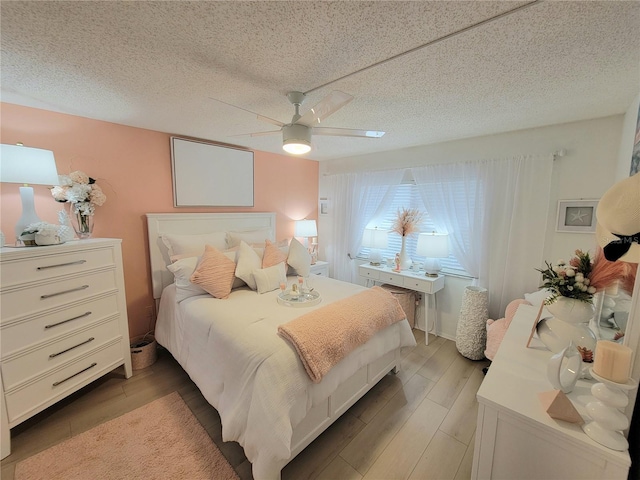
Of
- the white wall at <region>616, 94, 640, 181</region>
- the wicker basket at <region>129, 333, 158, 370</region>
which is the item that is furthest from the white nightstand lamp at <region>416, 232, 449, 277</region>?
the wicker basket at <region>129, 333, 158, 370</region>

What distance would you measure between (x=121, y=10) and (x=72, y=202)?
67.6 inches

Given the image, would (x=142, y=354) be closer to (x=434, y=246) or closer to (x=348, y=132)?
(x=348, y=132)

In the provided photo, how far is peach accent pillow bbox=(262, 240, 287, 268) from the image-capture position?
2608 mm

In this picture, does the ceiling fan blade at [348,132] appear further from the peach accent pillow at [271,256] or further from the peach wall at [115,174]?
the peach wall at [115,174]

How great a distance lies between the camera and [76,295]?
1.85 metres

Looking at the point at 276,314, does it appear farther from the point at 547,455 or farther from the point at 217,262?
the point at 547,455

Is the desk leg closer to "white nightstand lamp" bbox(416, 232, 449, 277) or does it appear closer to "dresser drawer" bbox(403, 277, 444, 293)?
"dresser drawer" bbox(403, 277, 444, 293)

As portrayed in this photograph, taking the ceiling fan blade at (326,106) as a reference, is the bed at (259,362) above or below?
below

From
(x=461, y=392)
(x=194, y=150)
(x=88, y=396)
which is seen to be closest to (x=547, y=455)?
(x=461, y=392)

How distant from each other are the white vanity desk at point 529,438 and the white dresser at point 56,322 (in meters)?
2.55

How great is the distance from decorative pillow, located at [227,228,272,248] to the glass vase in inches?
48.1

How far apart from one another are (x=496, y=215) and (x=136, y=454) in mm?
3494

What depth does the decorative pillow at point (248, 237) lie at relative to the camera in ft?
9.75

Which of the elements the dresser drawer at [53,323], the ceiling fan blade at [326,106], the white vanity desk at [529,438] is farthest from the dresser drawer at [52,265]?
the white vanity desk at [529,438]
